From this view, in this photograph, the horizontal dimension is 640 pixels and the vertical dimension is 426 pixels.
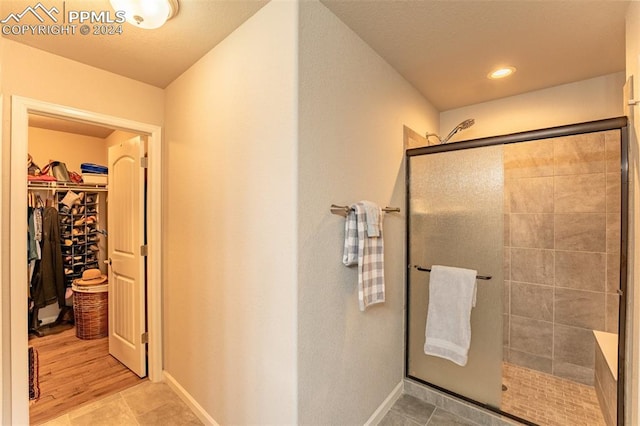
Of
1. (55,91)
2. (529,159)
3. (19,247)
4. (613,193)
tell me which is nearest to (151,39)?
(55,91)

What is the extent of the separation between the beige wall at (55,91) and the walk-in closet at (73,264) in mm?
300

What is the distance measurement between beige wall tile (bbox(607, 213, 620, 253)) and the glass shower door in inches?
45.7

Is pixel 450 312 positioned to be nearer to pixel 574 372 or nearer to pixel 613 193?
pixel 574 372

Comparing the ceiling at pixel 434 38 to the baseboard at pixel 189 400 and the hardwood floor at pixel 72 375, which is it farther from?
the hardwood floor at pixel 72 375

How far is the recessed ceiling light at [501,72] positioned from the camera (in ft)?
6.67

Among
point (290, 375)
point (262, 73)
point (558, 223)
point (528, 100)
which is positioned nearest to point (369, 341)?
point (290, 375)

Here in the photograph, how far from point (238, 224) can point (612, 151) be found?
9.32 ft

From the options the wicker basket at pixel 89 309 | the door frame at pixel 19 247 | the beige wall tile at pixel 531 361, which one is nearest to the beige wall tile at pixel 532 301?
the beige wall tile at pixel 531 361

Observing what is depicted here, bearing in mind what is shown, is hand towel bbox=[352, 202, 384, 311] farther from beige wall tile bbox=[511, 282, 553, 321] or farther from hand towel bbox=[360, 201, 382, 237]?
beige wall tile bbox=[511, 282, 553, 321]

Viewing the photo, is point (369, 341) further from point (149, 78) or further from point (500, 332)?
point (149, 78)

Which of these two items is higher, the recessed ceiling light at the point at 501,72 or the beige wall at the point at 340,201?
the recessed ceiling light at the point at 501,72

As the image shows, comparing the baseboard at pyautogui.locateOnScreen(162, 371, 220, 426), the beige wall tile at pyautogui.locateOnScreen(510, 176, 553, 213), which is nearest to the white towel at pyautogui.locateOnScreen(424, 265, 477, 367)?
the beige wall tile at pyautogui.locateOnScreen(510, 176, 553, 213)

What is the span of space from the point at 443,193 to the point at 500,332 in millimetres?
964

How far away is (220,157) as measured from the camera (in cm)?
175
